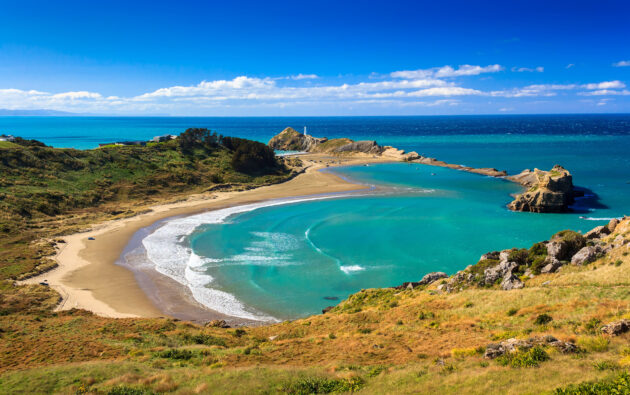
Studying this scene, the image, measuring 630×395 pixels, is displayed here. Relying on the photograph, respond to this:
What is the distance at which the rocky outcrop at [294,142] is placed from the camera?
541 ft

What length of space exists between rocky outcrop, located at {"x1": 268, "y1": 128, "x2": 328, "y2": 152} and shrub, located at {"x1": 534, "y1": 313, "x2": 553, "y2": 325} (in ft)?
482

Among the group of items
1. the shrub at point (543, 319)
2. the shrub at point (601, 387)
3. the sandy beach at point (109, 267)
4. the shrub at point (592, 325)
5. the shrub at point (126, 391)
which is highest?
the shrub at point (601, 387)

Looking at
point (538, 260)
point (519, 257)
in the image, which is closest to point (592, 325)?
point (538, 260)

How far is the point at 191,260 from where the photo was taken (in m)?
41.7

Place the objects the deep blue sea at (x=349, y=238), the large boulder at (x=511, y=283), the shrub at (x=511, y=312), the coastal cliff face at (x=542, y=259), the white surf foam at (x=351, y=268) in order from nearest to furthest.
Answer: the shrub at (x=511, y=312) < the large boulder at (x=511, y=283) < the coastal cliff face at (x=542, y=259) < the deep blue sea at (x=349, y=238) < the white surf foam at (x=351, y=268)

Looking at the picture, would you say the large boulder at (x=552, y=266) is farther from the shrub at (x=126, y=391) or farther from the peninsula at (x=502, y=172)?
the peninsula at (x=502, y=172)

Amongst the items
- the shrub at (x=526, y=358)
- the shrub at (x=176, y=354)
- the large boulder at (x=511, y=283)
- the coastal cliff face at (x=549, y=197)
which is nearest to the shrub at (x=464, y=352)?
the shrub at (x=526, y=358)

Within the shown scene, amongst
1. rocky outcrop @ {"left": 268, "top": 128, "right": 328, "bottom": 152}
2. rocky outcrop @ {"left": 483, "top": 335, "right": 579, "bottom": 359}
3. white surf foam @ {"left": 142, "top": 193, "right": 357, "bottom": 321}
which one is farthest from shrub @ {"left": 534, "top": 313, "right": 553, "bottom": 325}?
rocky outcrop @ {"left": 268, "top": 128, "right": 328, "bottom": 152}

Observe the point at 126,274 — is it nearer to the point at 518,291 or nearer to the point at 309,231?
the point at 309,231

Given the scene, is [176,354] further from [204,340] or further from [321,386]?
[321,386]

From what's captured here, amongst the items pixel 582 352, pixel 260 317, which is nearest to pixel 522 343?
pixel 582 352

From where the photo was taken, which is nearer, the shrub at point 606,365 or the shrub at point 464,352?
the shrub at point 606,365

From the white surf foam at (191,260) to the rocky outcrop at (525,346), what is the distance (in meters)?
18.6

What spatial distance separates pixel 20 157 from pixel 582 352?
274 ft
